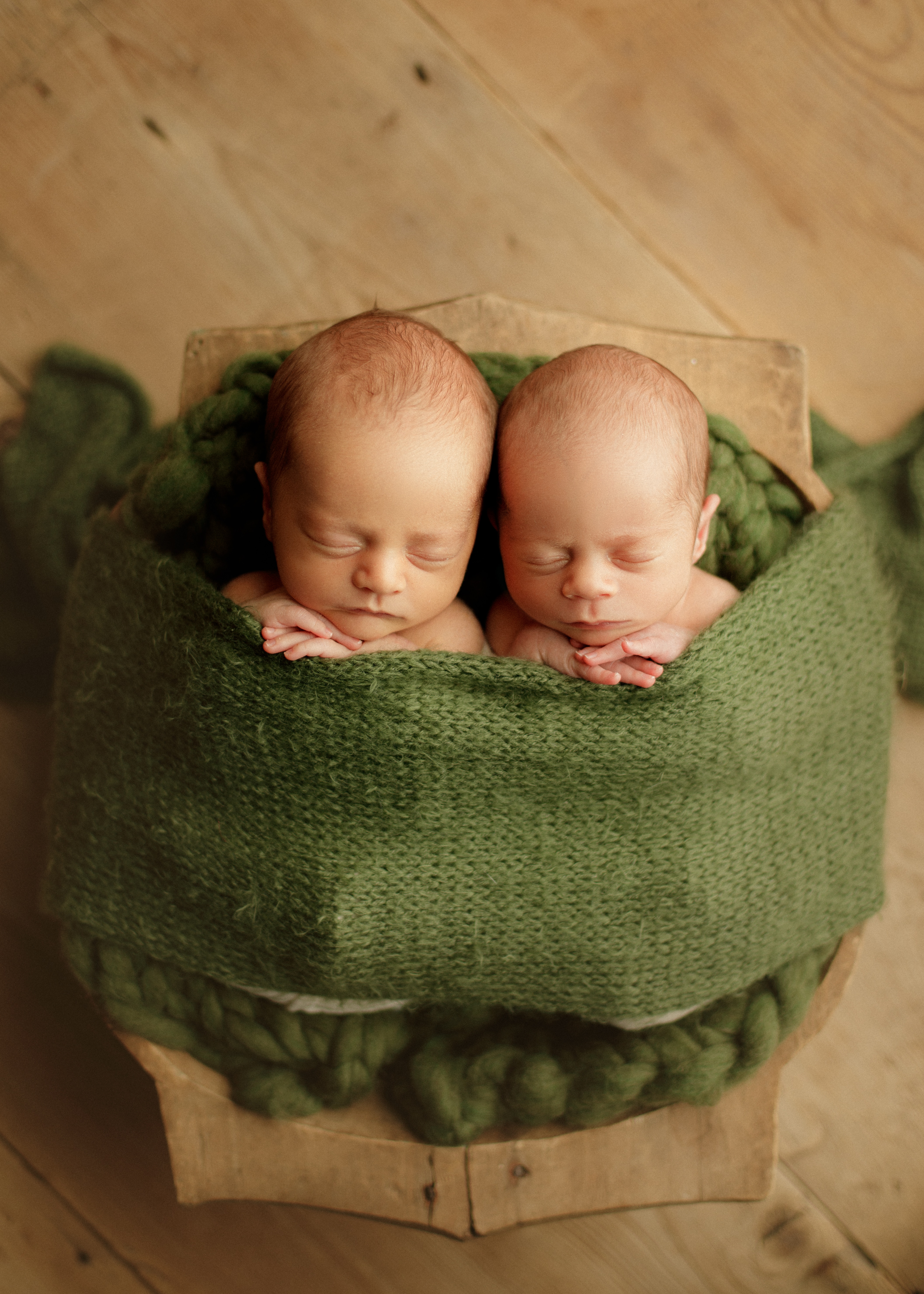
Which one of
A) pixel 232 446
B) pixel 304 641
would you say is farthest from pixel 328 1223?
pixel 232 446

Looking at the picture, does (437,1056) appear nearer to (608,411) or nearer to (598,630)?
(598,630)

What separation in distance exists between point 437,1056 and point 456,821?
0.29 m

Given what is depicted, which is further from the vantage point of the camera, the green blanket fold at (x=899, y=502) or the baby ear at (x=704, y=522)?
the green blanket fold at (x=899, y=502)

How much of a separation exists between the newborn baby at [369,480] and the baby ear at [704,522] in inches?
8.1

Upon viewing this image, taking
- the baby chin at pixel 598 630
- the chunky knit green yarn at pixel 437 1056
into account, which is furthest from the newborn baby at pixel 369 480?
the chunky knit green yarn at pixel 437 1056

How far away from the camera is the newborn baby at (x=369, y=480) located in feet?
2.60

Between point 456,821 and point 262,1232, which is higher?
point 456,821

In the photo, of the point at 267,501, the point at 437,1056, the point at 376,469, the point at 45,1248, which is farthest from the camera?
the point at 45,1248

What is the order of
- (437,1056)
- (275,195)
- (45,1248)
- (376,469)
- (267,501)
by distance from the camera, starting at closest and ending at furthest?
(376,469)
(267,501)
(437,1056)
(45,1248)
(275,195)

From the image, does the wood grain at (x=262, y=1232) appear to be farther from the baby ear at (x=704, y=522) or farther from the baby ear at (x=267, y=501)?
the baby ear at (x=704, y=522)

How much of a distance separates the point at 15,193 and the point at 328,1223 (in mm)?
1473

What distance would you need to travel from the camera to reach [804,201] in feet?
4.54

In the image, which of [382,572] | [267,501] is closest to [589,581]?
[382,572]

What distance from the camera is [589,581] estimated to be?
82cm
